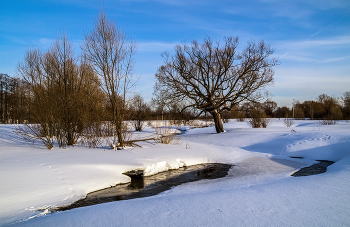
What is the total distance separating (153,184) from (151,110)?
13123 mm

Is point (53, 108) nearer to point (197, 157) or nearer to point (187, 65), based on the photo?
point (197, 157)

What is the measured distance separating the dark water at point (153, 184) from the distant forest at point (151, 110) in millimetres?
4180

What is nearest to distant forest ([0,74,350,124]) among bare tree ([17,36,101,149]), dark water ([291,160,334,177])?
bare tree ([17,36,101,149])

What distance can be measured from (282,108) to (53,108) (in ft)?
202

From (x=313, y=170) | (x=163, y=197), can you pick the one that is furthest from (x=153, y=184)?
(x=313, y=170)

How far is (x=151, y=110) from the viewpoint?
63.7ft

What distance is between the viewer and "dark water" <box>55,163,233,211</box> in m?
5.23

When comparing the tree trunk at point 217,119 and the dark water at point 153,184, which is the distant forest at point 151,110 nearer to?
the tree trunk at point 217,119

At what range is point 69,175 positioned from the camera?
6121 mm

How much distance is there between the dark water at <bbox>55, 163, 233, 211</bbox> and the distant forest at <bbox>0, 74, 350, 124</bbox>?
4180 mm

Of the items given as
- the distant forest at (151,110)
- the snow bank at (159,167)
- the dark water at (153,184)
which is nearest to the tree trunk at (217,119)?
the distant forest at (151,110)

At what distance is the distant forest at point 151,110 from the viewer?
11.4m

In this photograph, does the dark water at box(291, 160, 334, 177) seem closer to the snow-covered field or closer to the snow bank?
the snow-covered field

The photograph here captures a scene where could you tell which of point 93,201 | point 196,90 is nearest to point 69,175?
point 93,201
